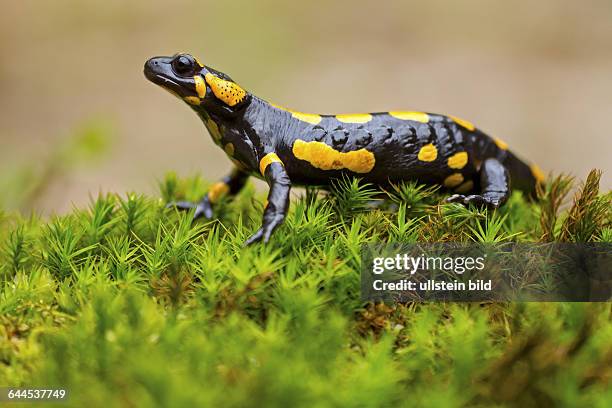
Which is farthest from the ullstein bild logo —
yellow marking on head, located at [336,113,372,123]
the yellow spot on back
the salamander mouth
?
the salamander mouth

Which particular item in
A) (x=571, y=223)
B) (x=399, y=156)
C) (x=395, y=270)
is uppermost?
(x=399, y=156)

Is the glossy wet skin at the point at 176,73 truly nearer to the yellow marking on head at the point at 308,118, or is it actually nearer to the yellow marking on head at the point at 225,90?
the yellow marking on head at the point at 225,90

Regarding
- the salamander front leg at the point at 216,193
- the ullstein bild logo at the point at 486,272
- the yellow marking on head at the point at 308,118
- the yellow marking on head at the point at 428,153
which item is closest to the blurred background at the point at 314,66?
the salamander front leg at the point at 216,193

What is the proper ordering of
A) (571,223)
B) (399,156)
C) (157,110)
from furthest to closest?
1. (157,110)
2. (399,156)
3. (571,223)

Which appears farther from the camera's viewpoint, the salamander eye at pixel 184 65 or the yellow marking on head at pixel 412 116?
the yellow marking on head at pixel 412 116

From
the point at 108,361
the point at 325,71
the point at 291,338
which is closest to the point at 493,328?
the point at 291,338

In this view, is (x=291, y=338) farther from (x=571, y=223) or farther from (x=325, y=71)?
(x=325, y=71)

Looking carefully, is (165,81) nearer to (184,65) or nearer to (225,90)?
(184,65)

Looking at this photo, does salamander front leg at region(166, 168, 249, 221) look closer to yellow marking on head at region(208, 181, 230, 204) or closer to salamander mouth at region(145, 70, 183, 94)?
yellow marking on head at region(208, 181, 230, 204)
